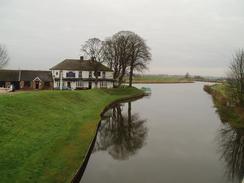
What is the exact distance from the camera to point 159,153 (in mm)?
19812

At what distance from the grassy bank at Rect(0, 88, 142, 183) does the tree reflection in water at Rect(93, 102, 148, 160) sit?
4.88 feet

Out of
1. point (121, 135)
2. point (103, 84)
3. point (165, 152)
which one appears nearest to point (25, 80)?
point (103, 84)

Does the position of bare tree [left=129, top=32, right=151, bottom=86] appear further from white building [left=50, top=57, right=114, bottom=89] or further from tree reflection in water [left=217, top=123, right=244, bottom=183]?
tree reflection in water [left=217, top=123, right=244, bottom=183]

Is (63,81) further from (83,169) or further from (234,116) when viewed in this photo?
(83,169)

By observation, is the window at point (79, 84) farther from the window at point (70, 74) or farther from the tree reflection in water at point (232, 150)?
the tree reflection in water at point (232, 150)

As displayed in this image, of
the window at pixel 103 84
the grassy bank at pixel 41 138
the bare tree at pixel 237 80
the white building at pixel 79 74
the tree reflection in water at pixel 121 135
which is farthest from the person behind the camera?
the window at pixel 103 84

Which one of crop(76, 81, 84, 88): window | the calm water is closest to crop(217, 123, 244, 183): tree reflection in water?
the calm water

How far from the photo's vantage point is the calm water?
1565 centimetres

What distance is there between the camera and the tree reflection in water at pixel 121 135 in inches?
814

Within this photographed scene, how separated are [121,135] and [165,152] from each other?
631 centimetres

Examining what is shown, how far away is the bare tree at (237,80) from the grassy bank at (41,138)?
20.4 m

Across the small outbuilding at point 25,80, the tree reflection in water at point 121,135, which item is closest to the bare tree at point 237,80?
the tree reflection in water at point 121,135

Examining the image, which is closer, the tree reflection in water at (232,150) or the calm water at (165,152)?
the calm water at (165,152)

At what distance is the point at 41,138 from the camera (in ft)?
60.6
